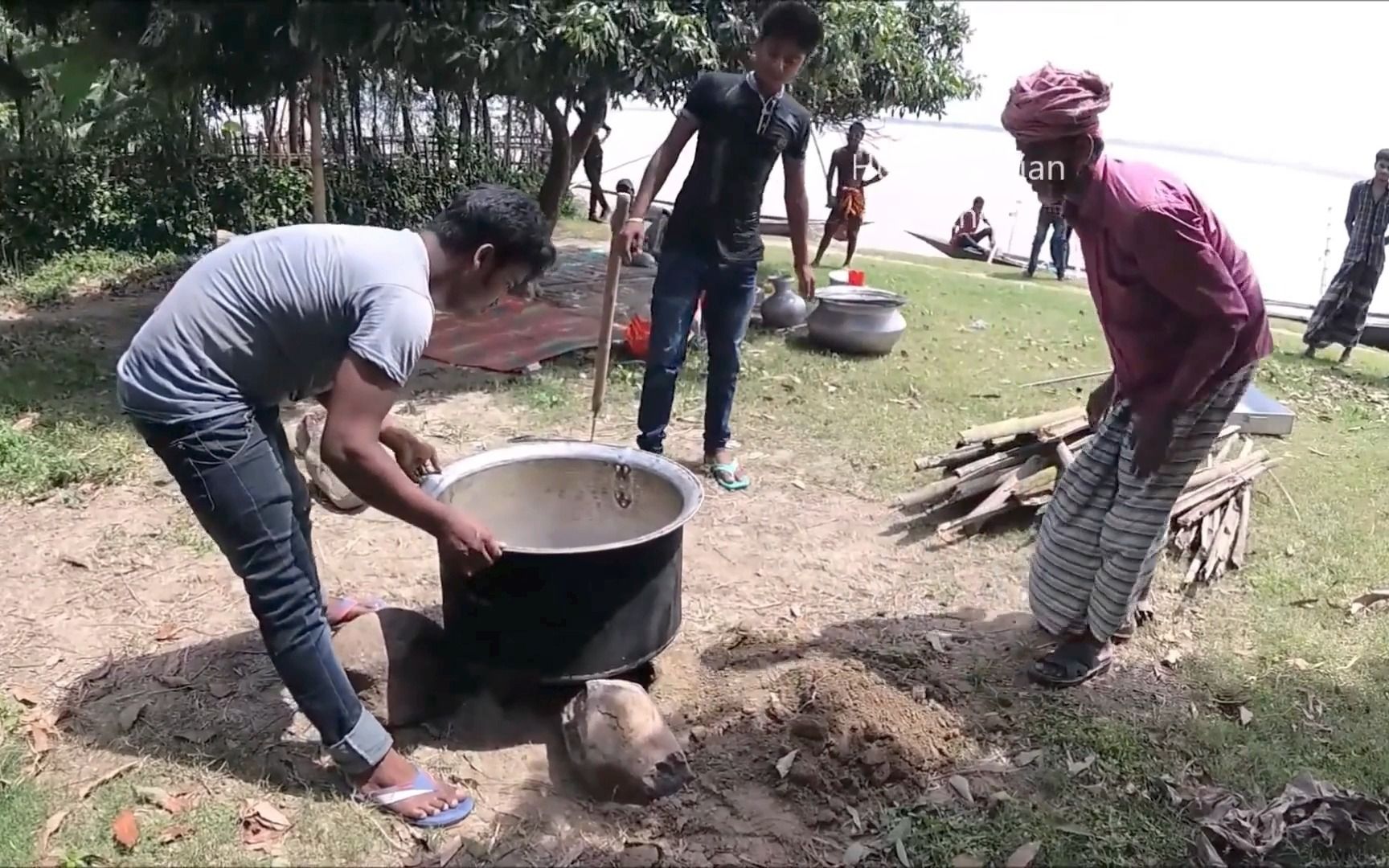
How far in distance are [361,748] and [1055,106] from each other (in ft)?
8.01

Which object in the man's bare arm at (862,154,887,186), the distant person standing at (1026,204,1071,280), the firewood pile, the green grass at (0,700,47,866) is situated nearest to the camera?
the green grass at (0,700,47,866)

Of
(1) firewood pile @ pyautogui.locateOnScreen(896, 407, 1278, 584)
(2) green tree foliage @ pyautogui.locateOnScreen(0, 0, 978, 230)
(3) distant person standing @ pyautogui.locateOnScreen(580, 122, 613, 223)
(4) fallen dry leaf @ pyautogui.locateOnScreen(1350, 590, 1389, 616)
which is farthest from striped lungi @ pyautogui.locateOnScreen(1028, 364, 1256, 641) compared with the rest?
(3) distant person standing @ pyautogui.locateOnScreen(580, 122, 613, 223)

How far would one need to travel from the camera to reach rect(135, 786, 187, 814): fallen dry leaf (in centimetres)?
261

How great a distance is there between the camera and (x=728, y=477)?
4922 mm

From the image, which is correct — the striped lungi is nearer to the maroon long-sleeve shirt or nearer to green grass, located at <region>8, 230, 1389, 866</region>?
the maroon long-sleeve shirt

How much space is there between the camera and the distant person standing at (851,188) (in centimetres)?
1128

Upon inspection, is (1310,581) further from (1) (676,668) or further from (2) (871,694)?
(1) (676,668)

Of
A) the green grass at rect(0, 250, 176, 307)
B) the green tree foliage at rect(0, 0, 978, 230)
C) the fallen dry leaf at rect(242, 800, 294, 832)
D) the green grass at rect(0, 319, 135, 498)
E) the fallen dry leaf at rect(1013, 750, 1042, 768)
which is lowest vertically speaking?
the green grass at rect(0, 250, 176, 307)

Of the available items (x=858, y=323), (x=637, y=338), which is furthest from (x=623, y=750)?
(x=858, y=323)

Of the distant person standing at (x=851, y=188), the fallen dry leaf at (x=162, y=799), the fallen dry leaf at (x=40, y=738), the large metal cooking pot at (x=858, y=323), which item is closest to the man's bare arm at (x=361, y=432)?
the fallen dry leaf at (x=162, y=799)

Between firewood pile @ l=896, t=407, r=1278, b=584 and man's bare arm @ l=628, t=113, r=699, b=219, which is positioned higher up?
man's bare arm @ l=628, t=113, r=699, b=219

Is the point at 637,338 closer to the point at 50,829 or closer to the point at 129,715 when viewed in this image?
the point at 129,715

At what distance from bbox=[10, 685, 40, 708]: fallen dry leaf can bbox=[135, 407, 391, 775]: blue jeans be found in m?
1.14

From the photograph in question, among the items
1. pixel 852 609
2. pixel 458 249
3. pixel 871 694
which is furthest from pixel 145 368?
pixel 852 609
